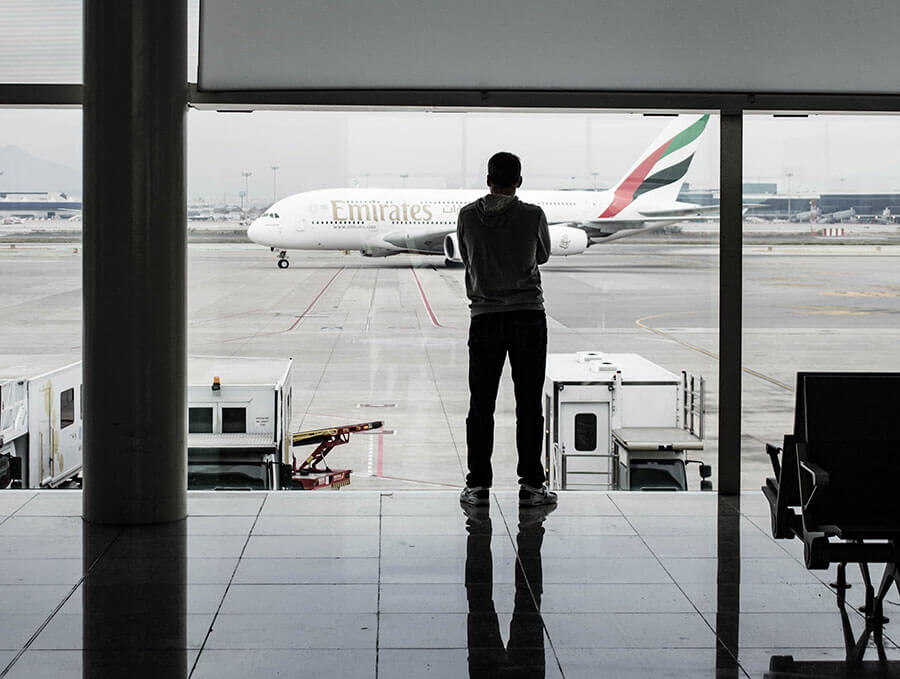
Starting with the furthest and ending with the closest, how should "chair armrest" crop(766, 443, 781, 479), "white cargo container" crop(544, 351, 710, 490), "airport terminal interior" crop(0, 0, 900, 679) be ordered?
"white cargo container" crop(544, 351, 710, 490) < "chair armrest" crop(766, 443, 781, 479) < "airport terminal interior" crop(0, 0, 900, 679)

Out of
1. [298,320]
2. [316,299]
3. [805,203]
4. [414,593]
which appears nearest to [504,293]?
[316,299]

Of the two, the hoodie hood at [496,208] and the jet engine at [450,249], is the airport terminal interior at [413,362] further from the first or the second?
the hoodie hood at [496,208]

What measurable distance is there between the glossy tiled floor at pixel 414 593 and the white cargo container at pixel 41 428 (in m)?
2.51

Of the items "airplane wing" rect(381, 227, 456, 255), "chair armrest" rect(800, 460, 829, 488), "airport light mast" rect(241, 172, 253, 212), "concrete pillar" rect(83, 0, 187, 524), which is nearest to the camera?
"chair armrest" rect(800, 460, 829, 488)

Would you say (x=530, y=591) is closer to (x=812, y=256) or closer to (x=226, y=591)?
(x=226, y=591)

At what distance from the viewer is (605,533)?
5.64 metres

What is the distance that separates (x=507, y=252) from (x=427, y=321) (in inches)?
57.3

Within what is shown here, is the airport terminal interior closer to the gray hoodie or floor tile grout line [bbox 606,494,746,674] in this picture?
floor tile grout line [bbox 606,494,746,674]

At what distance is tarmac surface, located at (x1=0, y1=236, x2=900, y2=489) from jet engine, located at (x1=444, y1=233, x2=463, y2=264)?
59mm

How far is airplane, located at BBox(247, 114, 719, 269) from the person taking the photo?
7199mm

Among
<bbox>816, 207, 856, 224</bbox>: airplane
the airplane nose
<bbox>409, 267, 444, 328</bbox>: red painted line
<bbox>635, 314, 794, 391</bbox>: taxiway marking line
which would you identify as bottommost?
<bbox>635, 314, 794, 391</bbox>: taxiway marking line

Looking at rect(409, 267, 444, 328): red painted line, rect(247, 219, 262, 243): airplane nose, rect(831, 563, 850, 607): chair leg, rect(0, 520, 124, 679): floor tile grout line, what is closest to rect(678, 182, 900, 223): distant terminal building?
rect(409, 267, 444, 328): red painted line

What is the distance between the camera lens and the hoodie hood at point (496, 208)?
6.02 metres

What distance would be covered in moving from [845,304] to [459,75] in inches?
126
